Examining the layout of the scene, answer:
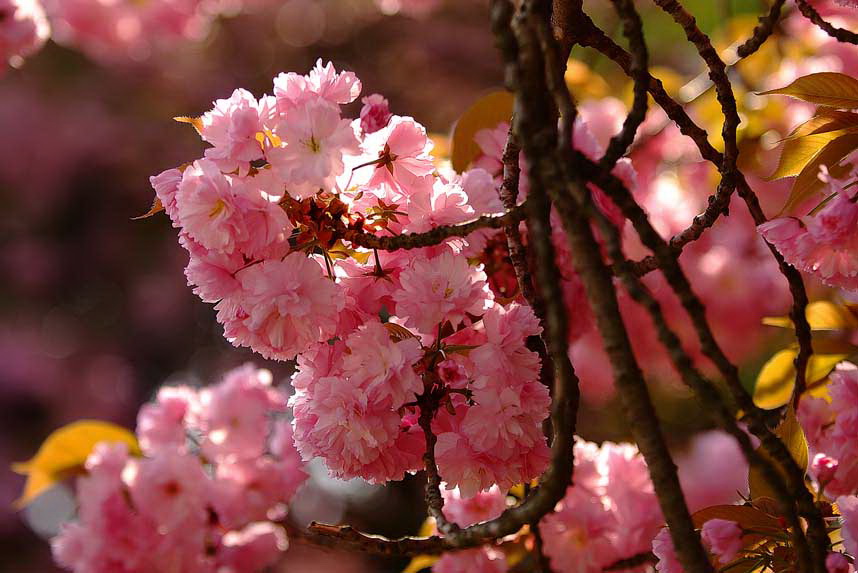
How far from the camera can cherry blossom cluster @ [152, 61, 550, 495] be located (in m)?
0.58

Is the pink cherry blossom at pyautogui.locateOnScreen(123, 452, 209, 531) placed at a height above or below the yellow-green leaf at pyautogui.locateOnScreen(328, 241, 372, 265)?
above

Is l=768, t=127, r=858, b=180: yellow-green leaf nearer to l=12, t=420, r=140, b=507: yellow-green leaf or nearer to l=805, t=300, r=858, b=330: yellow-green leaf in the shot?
l=805, t=300, r=858, b=330: yellow-green leaf

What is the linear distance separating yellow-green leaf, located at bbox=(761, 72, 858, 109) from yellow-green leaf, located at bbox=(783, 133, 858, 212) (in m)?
0.03

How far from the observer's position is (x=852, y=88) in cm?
71

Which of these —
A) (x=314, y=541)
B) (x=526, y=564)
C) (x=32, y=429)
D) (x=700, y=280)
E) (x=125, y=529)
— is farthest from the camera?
(x=32, y=429)

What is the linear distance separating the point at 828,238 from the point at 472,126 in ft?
1.30

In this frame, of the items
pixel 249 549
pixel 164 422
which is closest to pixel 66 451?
pixel 164 422

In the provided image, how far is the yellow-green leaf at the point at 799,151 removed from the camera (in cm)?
73

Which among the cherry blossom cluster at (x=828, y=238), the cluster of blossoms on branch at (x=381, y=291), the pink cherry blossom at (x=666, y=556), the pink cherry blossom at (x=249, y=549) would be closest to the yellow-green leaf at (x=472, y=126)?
the cluster of blossoms on branch at (x=381, y=291)

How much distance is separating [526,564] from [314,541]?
0.25 m

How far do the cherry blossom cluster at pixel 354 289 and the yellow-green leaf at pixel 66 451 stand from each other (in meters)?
0.68

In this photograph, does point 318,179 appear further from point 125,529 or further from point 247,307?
point 125,529

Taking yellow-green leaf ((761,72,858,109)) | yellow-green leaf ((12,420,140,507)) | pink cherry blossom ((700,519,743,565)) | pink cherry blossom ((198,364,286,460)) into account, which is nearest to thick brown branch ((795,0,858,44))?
yellow-green leaf ((761,72,858,109))

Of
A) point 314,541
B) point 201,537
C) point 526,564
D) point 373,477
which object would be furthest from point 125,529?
point 373,477
